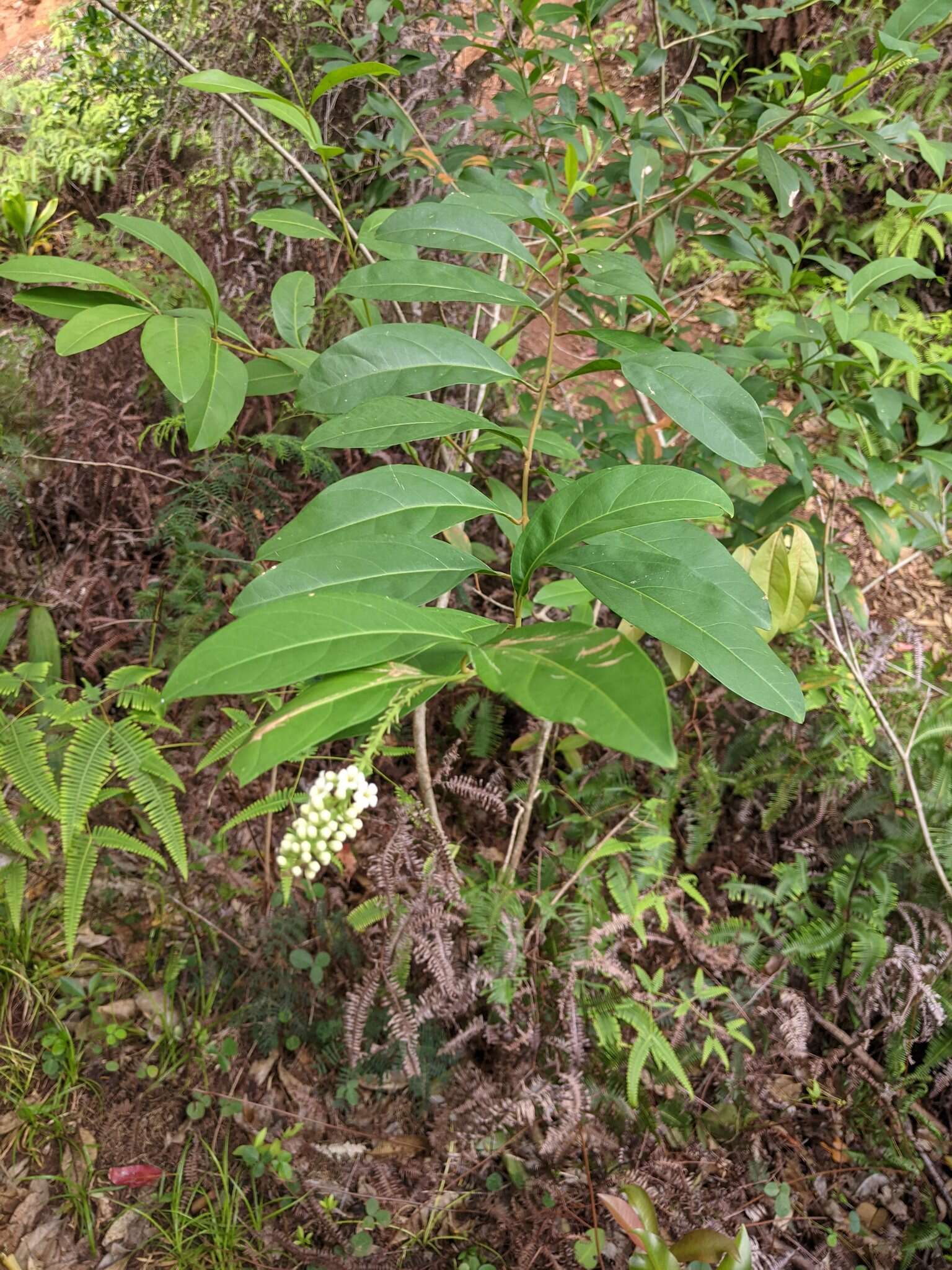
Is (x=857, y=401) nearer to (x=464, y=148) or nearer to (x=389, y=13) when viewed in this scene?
(x=464, y=148)

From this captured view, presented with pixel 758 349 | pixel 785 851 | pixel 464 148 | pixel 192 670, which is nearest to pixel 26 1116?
pixel 192 670

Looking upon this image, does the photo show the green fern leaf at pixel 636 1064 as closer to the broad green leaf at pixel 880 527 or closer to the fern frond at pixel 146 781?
the fern frond at pixel 146 781

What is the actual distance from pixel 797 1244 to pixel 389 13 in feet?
11.8

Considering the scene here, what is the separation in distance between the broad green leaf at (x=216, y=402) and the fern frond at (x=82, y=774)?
1.21m

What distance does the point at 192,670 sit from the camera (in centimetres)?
55

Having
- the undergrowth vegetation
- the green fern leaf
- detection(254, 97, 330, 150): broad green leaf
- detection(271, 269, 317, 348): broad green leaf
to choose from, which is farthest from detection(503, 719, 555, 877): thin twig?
detection(254, 97, 330, 150): broad green leaf

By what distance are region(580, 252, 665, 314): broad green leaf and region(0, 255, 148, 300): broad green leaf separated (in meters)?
0.57

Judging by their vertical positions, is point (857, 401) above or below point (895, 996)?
above

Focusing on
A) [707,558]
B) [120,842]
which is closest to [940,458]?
[707,558]

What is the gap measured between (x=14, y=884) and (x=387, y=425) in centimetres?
172

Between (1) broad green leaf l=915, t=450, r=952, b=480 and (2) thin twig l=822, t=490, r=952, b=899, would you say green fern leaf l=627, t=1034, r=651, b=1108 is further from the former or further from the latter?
(1) broad green leaf l=915, t=450, r=952, b=480

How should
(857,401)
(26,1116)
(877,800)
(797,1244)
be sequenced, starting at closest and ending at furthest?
1. (857,401)
2. (797,1244)
3. (26,1116)
4. (877,800)

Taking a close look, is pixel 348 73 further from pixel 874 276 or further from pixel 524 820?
pixel 524 820

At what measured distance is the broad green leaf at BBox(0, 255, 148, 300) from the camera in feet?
2.88
